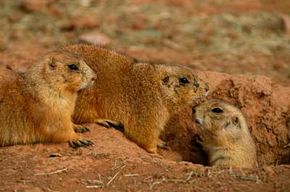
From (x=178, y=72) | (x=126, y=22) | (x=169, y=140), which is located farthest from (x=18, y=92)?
(x=126, y=22)

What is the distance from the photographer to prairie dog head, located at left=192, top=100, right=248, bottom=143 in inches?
312

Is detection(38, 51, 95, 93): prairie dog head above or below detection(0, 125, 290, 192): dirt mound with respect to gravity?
above

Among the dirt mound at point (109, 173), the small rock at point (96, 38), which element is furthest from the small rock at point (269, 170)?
the small rock at point (96, 38)

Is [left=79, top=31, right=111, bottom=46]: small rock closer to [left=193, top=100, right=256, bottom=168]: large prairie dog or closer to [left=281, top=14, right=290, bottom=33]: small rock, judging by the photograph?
[left=281, top=14, right=290, bottom=33]: small rock

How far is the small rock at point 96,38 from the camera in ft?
36.8

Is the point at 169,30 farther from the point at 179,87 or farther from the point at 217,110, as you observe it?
the point at 179,87

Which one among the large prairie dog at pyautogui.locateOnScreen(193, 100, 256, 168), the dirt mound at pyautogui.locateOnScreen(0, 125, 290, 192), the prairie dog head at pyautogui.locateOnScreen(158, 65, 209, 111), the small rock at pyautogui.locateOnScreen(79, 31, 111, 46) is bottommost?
the dirt mound at pyautogui.locateOnScreen(0, 125, 290, 192)

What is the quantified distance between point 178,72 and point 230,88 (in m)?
1.02

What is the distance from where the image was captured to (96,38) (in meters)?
11.4

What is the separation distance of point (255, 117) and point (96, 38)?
151 inches

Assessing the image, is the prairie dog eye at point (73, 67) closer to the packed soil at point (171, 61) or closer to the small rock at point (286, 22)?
the packed soil at point (171, 61)

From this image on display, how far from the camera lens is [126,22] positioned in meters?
12.4

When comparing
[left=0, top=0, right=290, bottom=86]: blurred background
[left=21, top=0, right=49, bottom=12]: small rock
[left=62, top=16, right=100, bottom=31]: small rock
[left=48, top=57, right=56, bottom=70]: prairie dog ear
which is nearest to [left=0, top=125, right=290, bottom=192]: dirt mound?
[left=48, top=57, right=56, bottom=70]: prairie dog ear

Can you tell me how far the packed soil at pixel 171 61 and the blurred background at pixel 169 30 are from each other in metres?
0.02
